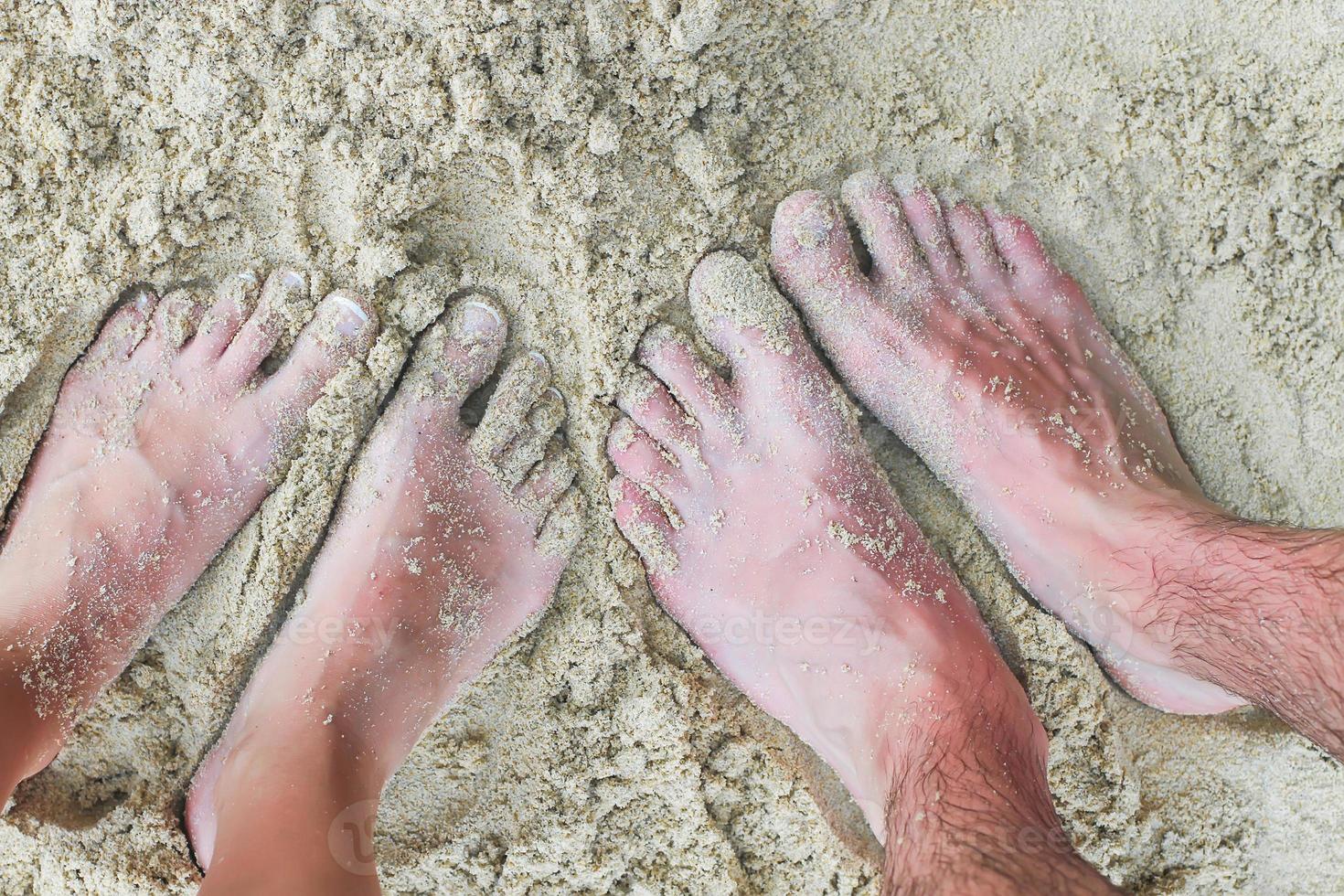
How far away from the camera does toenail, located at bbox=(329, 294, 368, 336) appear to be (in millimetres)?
1258

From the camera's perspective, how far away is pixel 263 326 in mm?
1282

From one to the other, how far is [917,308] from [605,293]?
432mm

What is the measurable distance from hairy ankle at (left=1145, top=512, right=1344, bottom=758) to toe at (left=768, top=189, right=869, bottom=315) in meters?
0.51

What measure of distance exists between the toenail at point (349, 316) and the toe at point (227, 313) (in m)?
0.12

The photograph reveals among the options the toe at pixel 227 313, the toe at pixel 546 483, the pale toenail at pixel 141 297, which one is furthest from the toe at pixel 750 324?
the pale toenail at pixel 141 297

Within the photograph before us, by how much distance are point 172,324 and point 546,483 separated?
20.5 inches

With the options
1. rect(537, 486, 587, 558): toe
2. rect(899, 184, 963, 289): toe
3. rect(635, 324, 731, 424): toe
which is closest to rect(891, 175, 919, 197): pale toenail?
rect(899, 184, 963, 289): toe

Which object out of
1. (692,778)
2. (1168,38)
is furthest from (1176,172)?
(692,778)

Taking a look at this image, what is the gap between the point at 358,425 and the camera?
1.30m

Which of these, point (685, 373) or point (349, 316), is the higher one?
point (685, 373)

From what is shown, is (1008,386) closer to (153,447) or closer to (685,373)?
(685,373)

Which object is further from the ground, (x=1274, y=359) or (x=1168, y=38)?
(x=1168, y=38)

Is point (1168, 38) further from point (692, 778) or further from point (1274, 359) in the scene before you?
point (692, 778)

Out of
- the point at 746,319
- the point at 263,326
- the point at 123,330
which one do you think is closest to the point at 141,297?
the point at 123,330
